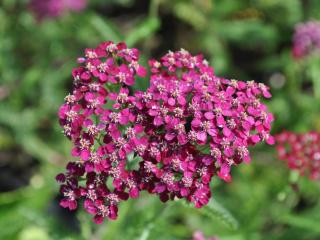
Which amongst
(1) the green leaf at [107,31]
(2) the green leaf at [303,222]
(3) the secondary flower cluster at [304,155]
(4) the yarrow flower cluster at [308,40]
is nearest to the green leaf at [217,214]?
(3) the secondary flower cluster at [304,155]

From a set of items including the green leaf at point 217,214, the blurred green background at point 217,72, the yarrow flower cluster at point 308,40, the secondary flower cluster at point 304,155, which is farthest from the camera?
the yarrow flower cluster at point 308,40

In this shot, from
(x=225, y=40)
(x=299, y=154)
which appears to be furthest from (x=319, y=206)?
(x=225, y=40)

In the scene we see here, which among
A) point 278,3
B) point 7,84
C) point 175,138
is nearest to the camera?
point 175,138

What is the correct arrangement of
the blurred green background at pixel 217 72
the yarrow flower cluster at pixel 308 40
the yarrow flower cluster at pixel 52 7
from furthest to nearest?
the yarrow flower cluster at pixel 52 7, the yarrow flower cluster at pixel 308 40, the blurred green background at pixel 217 72

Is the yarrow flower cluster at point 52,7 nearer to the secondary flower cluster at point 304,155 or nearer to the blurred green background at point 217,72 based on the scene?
the blurred green background at point 217,72

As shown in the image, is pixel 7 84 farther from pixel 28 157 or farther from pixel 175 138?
pixel 175 138

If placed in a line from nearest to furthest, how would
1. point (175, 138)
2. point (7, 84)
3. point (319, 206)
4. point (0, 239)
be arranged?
point (175, 138), point (0, 239), point (319, 206), point (7, 84)
